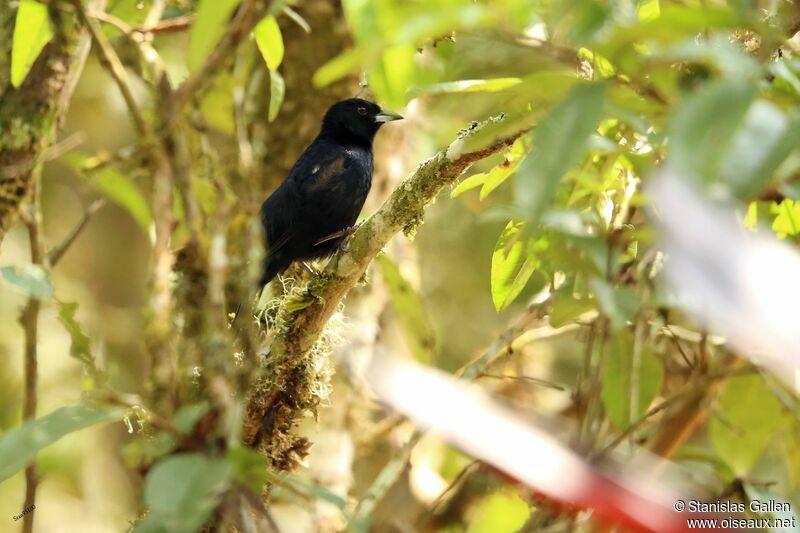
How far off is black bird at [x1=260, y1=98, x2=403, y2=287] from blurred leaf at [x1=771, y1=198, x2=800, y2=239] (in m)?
2.64

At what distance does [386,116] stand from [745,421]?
2.67m

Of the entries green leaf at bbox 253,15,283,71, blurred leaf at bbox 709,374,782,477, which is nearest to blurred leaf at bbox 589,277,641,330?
green leaf at bbox 253,15,283,71

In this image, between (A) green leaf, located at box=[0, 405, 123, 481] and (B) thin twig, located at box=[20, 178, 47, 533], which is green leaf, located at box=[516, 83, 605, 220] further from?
(B) thin twig, located at box=[20, 178, 47, 533]

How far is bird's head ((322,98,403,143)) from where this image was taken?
4.93 m

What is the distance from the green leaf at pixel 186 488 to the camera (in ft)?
4.62

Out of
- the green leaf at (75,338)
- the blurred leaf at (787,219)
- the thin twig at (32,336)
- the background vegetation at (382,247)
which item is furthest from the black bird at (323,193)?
the blurred leaf at (787,219)

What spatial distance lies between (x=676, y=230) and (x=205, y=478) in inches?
32.1

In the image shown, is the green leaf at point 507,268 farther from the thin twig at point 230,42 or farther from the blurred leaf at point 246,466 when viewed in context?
the blurred leaf at point 246,466

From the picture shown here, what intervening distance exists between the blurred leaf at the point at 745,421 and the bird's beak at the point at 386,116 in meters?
2.48

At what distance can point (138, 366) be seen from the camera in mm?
7254

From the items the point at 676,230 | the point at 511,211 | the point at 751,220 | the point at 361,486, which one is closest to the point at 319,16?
the point at 361,486

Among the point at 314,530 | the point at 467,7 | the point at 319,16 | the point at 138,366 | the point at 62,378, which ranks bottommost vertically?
the point at 138,366

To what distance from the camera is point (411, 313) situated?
158 inches

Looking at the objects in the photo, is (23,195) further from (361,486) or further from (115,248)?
(115,248)
